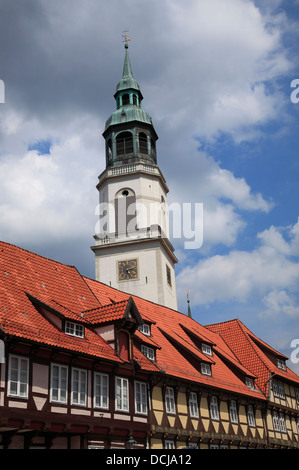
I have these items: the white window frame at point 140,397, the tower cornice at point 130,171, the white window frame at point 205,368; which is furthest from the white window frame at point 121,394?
the tower cornice at point 130,171

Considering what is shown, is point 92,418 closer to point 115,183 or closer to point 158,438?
point 158,438

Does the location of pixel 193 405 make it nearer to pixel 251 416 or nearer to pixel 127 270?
pixel 251 416

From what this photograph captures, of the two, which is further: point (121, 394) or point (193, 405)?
point (193, 405)

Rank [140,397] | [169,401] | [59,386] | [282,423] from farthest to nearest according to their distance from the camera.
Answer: [282,423]
[169,401]
[140,397]
[59,386]

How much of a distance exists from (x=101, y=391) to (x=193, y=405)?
808 centimetres


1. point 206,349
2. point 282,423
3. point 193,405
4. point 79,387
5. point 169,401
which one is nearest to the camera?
point 79,387

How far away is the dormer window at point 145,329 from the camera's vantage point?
1243 inches

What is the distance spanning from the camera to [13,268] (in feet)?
86.8

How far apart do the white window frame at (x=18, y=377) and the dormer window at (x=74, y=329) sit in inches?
123

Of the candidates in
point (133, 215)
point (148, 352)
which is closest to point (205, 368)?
point (148, 352)

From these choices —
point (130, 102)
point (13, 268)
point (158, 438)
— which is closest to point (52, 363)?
point (13, 268)

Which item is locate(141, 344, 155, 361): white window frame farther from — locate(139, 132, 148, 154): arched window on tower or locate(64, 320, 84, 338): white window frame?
locate(139, 132, 148, 154): arched window on tower

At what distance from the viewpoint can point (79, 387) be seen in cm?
2319
